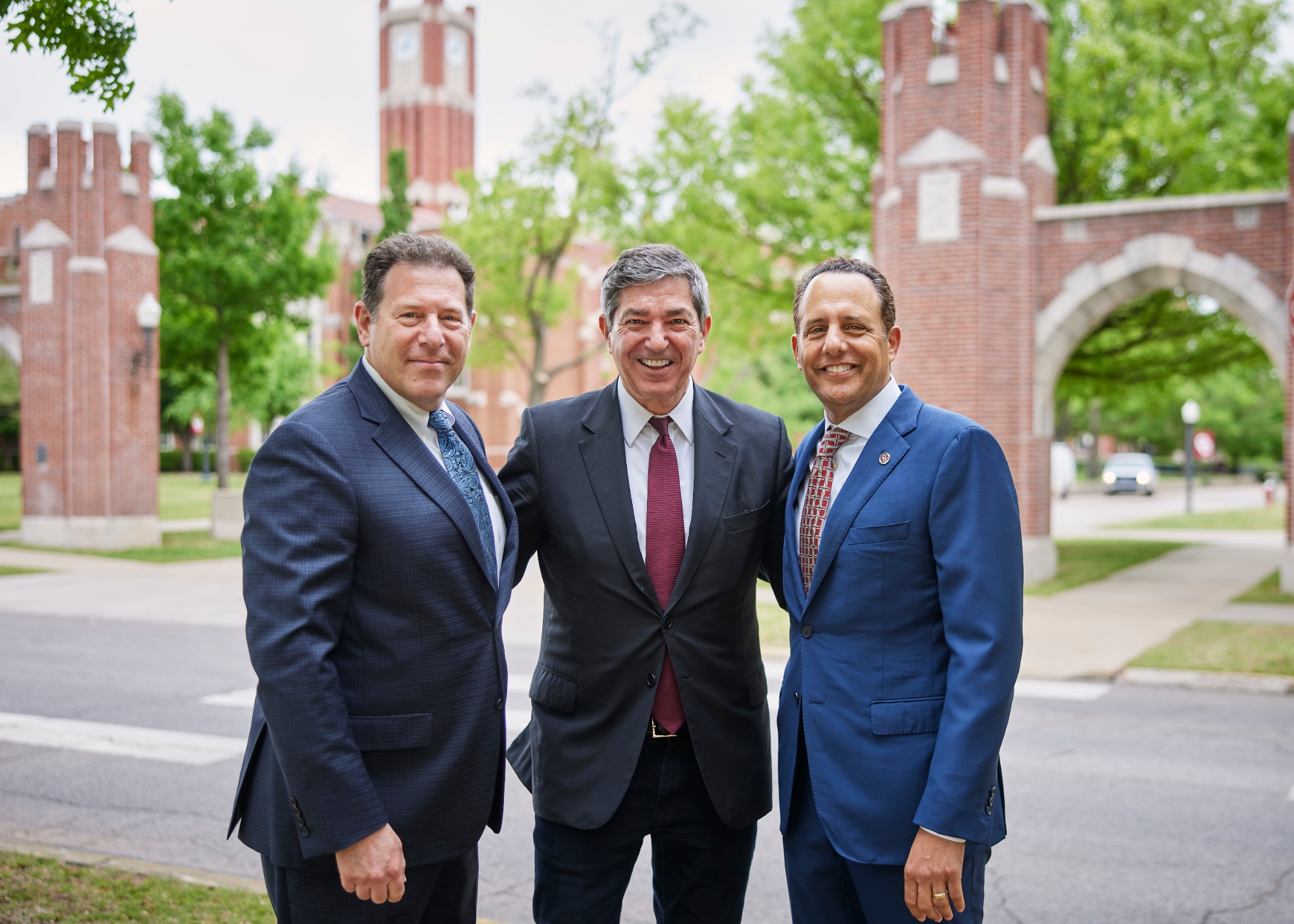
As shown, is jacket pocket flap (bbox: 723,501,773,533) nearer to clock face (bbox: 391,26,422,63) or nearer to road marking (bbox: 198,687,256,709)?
road marking (bbox: 198,687,256,709)

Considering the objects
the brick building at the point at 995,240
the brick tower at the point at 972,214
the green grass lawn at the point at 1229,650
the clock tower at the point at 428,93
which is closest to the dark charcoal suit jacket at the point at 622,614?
the green grass lawn at the point at 1229,650

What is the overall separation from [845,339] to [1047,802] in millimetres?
3939

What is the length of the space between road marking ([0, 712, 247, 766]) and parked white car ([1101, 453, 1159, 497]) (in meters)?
44.0

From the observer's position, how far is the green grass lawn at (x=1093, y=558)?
1445 centimetres

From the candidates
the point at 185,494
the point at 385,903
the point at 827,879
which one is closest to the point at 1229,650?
the point at 827,879

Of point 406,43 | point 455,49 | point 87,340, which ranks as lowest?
point 87,340

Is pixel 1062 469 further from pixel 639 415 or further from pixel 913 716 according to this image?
pixel 913 716

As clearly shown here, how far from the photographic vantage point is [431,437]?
8.29 ft

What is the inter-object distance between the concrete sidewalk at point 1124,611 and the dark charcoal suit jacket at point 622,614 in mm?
6622

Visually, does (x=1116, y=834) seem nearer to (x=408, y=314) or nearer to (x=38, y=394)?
(x=408, y=314)

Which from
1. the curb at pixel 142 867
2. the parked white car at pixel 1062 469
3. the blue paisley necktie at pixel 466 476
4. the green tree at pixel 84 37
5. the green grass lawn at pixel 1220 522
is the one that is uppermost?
the green tree at pixel 84 37

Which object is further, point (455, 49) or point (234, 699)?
point (455, 49)

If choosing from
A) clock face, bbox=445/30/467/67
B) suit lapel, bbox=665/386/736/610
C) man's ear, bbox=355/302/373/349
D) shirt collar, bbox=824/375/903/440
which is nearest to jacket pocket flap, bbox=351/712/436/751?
suit lapel, bbox=665/386/736/610

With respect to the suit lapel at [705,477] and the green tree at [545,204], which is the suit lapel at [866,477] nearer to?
the suit lapel at [705,477]
